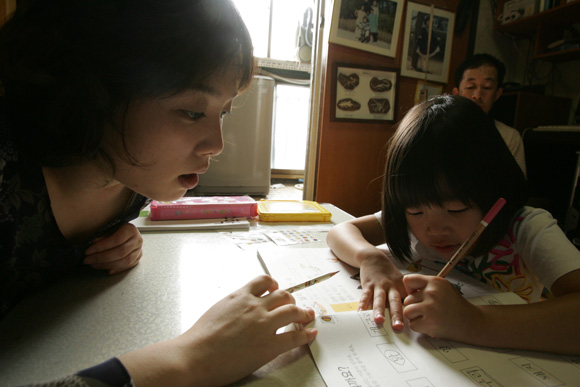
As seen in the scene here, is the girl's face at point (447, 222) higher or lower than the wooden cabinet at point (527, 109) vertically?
lower

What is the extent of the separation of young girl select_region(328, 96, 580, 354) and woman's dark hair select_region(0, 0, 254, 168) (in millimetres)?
397

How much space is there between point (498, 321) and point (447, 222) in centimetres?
22

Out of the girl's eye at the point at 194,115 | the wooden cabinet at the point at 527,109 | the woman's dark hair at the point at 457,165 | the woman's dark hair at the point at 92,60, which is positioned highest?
the wooden cabinet at the point at 527,109

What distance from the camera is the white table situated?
1.09ft

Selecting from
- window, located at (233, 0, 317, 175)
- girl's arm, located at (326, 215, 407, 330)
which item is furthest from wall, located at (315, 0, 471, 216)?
girl's arm, located at (326, 215, 407, 330)

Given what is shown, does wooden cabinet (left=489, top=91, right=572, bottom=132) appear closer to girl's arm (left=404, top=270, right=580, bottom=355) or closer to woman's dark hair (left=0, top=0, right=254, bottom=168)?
girl's arm (left=404, top=270, right=580, bottom=355)

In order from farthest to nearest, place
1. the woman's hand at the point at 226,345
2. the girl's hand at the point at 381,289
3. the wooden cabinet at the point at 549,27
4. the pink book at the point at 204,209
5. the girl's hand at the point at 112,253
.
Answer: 1. the wooden cabinet at the point at 549,27
2. the pink book at the point at 204,209
3. the girl's hand at the point at 112,253
4. the girl's hand at the point at 381,289
5. the woman's hand at the point at 226,345

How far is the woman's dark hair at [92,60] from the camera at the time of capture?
390mm

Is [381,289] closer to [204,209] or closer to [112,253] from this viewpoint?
[112,253]

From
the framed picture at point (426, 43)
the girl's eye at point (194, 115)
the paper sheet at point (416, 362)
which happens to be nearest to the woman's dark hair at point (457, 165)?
the paper sheet at point (416, 362)

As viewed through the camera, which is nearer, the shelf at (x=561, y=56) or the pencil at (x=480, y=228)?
the pencil at (x=480, y=228)

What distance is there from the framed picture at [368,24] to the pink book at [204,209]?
1476 mm

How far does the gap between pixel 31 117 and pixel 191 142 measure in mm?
210

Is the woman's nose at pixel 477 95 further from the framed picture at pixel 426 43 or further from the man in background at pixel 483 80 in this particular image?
the framed picture at pixel 426 43
